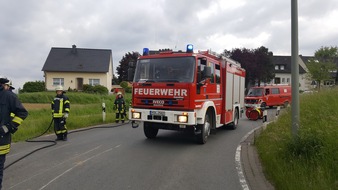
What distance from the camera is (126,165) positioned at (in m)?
6.85

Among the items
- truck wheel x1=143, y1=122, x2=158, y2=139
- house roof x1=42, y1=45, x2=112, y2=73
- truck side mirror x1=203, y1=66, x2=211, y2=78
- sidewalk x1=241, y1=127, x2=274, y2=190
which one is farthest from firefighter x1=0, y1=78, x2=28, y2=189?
house roof x1=42, y1=45, x2=112, y2=73

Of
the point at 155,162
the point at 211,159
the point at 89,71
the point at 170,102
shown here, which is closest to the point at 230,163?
the point at 211,159

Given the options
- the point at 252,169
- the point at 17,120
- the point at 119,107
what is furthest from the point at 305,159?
the point at 119,107

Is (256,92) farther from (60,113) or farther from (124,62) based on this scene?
(124,62)

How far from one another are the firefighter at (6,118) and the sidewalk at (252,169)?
4.01m

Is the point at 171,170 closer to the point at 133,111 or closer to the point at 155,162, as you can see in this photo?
the point at 155,162

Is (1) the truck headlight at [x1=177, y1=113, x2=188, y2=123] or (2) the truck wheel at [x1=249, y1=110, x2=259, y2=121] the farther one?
(2) the truck wheel at [x1=249, y1=110, x2=259, y2=121]

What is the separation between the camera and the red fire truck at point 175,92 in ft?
28.9

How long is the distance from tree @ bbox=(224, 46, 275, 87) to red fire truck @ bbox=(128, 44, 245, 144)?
4114 centimetres

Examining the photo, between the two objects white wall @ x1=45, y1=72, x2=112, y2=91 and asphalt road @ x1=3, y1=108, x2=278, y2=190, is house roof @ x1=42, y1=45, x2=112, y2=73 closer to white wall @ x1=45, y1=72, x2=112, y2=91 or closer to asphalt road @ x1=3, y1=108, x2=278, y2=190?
white wall @ x1=45, y1=72, x2=112, y2=91

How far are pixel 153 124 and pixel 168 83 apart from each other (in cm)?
135

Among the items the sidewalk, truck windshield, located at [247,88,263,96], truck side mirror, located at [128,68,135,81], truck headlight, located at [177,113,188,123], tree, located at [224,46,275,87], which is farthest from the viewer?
tree, located at [224,46,275,87]

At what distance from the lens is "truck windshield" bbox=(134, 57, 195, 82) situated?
898 cm

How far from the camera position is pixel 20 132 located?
1141 centimetres
